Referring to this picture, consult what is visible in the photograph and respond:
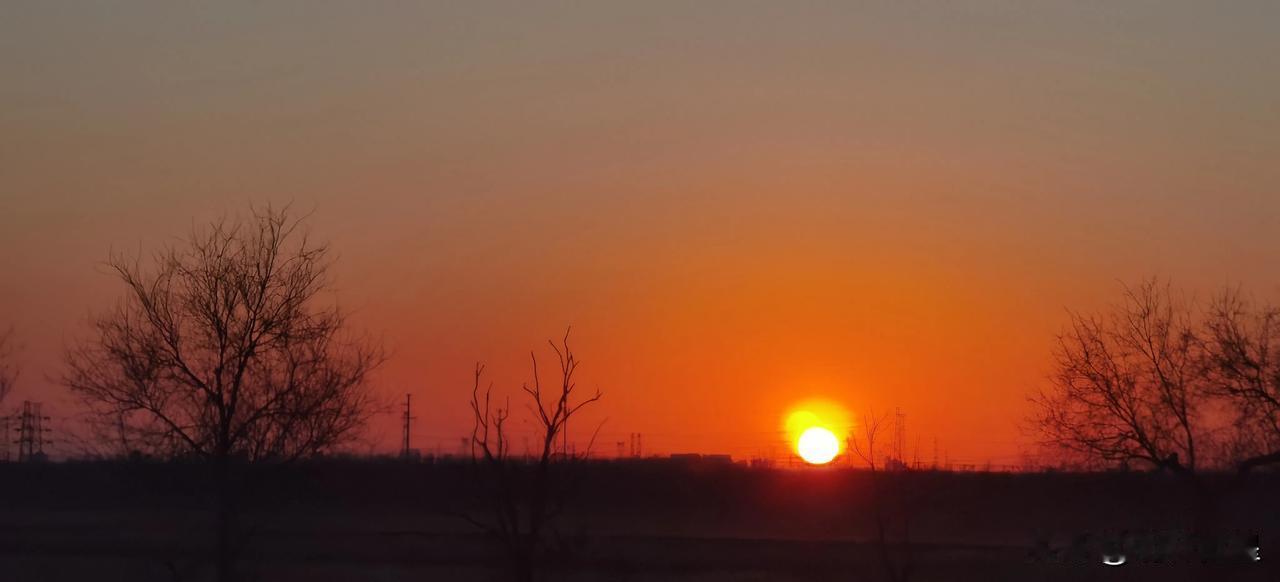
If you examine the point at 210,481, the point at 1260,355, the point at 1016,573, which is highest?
the point at 1260,355

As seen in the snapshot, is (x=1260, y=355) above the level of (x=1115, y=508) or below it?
above

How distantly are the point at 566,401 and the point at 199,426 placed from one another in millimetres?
9730

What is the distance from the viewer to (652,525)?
57812mm

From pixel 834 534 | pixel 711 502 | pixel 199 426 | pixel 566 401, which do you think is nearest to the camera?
pixel 566 401

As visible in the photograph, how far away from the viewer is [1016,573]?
36.3 meters

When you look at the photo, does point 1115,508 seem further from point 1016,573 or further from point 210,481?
point 210,481

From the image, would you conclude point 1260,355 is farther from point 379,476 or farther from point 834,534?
point 379,476

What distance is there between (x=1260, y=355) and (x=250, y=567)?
2686cm

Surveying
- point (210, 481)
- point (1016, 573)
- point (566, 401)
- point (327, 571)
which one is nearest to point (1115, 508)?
point (1016, 573)

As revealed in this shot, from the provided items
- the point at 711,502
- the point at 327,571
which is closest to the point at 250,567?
the point at 327,571

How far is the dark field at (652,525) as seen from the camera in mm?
33094

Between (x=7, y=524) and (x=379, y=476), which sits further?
(x=379, y=476)

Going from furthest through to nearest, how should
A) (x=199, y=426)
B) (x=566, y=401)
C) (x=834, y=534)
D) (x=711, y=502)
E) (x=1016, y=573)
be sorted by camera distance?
(x=711, y=502)
(x=834, y=534)
(x=1016, y=573)
(x=199, y=426)
(x=566, y=401)

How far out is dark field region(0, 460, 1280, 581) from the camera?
3309 cm
